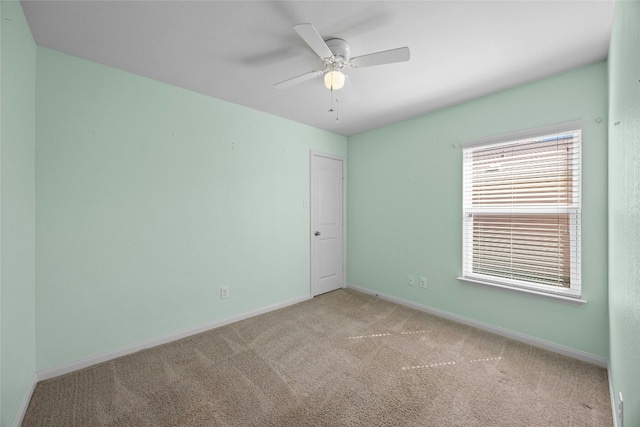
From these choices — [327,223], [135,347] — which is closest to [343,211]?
[327,223]

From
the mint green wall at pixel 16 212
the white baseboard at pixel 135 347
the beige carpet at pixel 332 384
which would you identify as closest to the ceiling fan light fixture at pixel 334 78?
the mint green wall at pixel 16 212

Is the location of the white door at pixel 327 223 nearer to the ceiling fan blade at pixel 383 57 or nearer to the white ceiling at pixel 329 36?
the white ceiling at pixel 329 36

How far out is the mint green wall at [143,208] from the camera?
197cm

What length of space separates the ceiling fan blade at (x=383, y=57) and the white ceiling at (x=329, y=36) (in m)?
0.19

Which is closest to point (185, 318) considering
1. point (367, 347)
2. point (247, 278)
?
point (247, 278)

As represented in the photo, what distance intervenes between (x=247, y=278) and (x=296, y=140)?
1920 millimetres

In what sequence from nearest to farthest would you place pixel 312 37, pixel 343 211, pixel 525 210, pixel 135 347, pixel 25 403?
pixel 312 37, pixel 25 403, pixel 135 347, pixel 525 210, pixel 343 211

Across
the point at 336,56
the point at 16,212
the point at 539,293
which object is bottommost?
the point at 539,293

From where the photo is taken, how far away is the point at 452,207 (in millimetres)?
2980

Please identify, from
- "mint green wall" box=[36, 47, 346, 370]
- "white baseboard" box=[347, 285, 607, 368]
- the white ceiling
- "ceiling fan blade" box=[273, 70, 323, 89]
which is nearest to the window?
"white baseboard" box=[347, 285, 607, 368]

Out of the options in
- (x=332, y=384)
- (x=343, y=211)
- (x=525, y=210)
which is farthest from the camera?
(x=343, y=211)

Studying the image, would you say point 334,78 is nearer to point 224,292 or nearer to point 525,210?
point 525,210

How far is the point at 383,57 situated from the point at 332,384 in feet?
7.57

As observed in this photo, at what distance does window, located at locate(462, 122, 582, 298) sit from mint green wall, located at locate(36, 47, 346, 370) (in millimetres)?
2287
